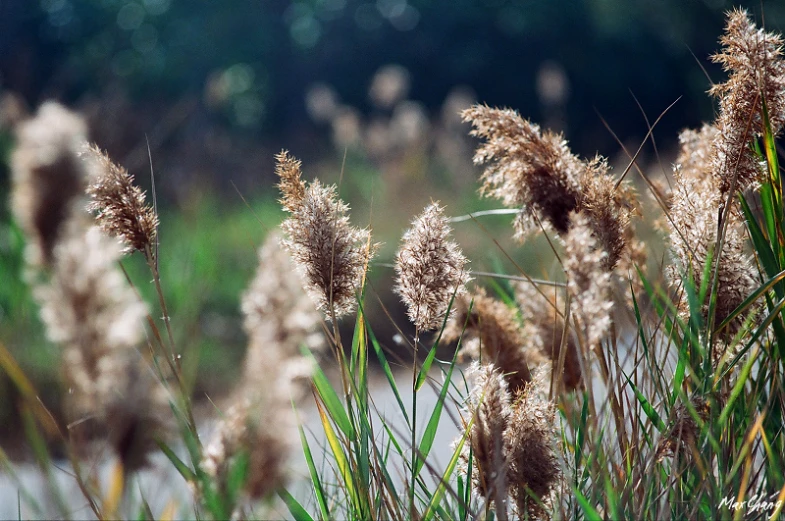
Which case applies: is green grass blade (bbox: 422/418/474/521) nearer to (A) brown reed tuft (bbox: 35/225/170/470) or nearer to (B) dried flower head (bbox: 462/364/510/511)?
(B) dried flower head (bbox: 462/364/510/511)

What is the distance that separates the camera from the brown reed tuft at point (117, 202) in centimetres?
118

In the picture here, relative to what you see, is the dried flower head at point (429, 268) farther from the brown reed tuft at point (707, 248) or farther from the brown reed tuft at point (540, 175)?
the brown reed tuft at point (707, 248)

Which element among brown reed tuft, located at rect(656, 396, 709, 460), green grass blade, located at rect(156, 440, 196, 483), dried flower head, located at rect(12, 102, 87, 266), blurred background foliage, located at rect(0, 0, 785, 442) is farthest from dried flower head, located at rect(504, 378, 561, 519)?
blurred background foliage, located at rect(0, 0, 785, 442)

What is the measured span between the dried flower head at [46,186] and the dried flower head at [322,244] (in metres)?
0.33

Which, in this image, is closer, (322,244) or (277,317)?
(277,317)

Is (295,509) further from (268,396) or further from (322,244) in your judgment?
(268,396)

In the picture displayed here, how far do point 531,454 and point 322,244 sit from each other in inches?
18.4

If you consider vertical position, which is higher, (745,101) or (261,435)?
(745,101)

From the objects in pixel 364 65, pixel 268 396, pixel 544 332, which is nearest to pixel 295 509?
pixel 268 396

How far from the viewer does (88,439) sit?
1.06 meters

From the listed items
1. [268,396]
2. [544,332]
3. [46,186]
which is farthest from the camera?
[544,332]

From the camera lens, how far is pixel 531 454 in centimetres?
117

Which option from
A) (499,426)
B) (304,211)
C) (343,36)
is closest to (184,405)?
(304,211)

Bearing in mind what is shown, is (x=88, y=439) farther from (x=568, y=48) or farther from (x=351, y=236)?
(x=568, y=48)
